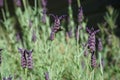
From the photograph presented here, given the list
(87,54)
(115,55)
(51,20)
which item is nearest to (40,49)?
(87,54)

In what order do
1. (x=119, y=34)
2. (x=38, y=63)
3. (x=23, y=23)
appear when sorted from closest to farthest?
(x=38, y=63) → (x=23, y=23) → (x=119, y=34)

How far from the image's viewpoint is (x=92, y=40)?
2131 millimetres

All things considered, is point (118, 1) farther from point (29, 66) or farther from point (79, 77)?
point (29, 66)

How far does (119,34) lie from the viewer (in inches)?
201

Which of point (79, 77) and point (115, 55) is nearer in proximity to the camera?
point (79, 77)

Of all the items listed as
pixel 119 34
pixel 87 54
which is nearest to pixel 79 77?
pixel 87 54

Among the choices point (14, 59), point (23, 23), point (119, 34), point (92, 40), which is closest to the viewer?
point (92, 40)

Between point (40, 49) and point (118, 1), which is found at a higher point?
point (118, 1)

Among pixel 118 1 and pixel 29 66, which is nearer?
pixel 29 66

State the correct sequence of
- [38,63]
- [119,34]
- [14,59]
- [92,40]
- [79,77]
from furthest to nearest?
[119,34], [14,59], [38,63], [79,77], [92,40]

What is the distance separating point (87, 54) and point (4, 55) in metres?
0.84

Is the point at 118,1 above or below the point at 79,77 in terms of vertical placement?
above

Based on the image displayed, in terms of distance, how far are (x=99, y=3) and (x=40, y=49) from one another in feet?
7.56

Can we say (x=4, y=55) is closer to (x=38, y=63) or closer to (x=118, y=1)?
(x=38, y=63)
